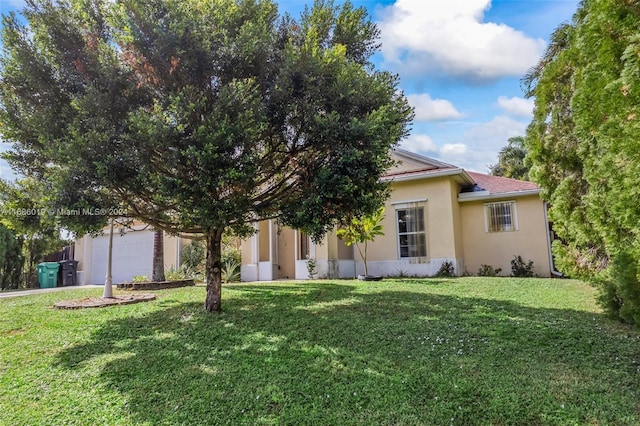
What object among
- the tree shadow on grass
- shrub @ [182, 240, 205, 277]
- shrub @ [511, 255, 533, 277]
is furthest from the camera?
shrub @ [182, 240, 205, 277]

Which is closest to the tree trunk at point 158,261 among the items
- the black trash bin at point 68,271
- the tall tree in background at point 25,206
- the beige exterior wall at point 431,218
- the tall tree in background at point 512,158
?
the tall tree in background at point 25,206

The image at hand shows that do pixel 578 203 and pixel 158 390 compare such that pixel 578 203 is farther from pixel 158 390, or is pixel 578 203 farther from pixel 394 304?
pixel 158 390

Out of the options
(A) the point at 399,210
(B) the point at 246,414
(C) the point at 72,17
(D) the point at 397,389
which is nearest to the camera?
(B) the point at 246,414

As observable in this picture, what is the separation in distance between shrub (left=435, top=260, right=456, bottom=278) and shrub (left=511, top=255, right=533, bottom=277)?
92.6 inches

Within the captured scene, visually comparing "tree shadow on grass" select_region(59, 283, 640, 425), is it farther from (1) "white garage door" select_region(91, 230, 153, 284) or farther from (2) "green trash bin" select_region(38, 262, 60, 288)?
(2) "green trash bin" select_region(38, 262, 60, 288)

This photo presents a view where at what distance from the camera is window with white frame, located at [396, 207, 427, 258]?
1533 cm

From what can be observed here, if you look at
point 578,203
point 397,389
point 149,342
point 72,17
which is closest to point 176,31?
point 72,17

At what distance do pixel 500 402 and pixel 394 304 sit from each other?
427 cm

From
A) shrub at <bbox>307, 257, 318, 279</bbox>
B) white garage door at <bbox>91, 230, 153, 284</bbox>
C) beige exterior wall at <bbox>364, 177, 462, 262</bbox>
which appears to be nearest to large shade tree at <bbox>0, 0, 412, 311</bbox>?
shrub at <bbox>307, 257, 318, 279</bbox>

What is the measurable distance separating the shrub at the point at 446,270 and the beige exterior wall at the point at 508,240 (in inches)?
60.5

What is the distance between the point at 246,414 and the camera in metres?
4.14

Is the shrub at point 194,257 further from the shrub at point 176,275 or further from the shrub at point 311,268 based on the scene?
the shrub at point 311,268

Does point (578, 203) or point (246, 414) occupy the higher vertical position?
point (578, 203)

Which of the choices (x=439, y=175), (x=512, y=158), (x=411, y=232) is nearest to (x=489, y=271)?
(x=411, y=232)
